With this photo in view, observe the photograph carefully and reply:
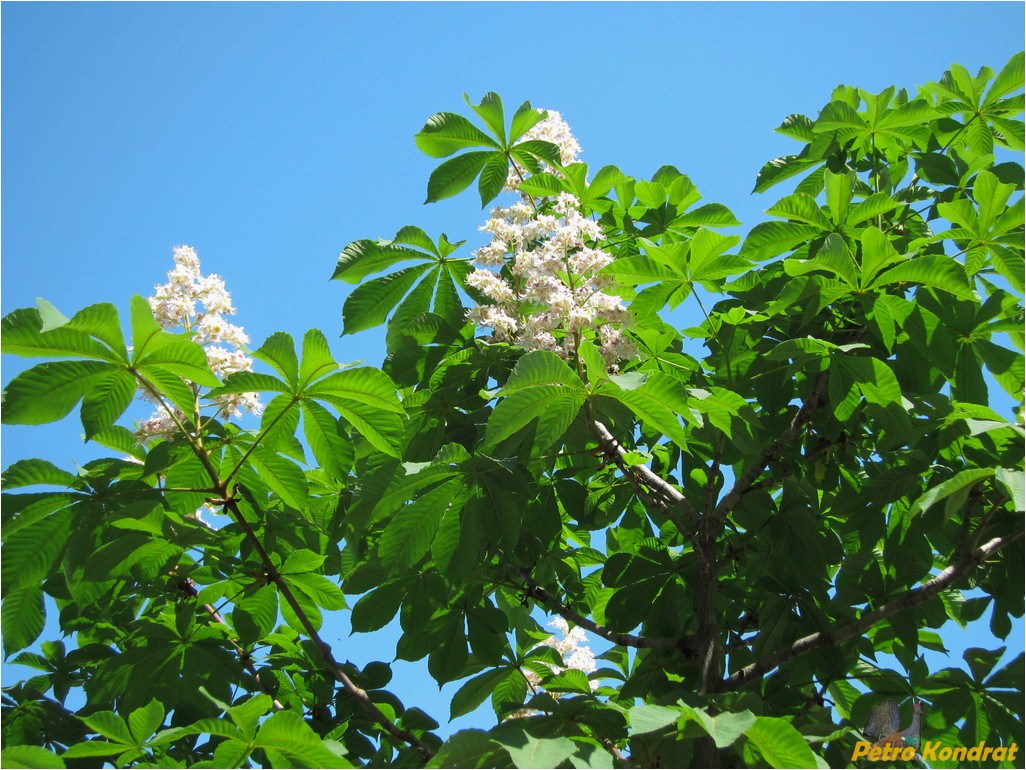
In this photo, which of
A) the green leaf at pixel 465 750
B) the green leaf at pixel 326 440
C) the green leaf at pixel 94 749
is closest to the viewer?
the green leaf at pixel 465 750

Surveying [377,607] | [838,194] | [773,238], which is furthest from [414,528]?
[838,194]

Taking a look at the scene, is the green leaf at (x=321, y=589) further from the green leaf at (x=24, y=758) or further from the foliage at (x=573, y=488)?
the green leaf at (x=24, y=758)

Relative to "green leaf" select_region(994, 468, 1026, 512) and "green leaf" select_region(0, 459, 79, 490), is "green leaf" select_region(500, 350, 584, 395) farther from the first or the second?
"green leaf" select_region(0, 459, 79, 490)

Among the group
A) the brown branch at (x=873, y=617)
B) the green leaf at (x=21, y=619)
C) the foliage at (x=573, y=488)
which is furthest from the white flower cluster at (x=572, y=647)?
the green leaf at (x=21, y=619)

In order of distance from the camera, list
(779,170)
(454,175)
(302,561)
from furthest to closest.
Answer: (779,170)
(454,175)
(302,561)

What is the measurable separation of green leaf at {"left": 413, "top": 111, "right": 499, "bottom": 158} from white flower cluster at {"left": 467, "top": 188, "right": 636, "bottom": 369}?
331 mm

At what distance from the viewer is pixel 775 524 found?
11.0ft

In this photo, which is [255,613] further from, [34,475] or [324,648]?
[34,475]

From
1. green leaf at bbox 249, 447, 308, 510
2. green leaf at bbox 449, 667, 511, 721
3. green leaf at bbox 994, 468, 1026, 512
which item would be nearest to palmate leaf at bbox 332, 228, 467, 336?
green leaf at bbox 249, 447, 308, 510

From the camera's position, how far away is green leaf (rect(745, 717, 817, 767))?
2236 millimetres

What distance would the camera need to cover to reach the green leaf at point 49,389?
2395 millimetres

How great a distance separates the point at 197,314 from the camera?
128 inches

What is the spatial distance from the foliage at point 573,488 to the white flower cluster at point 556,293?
17 millimetres

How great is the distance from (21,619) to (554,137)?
251 cm
